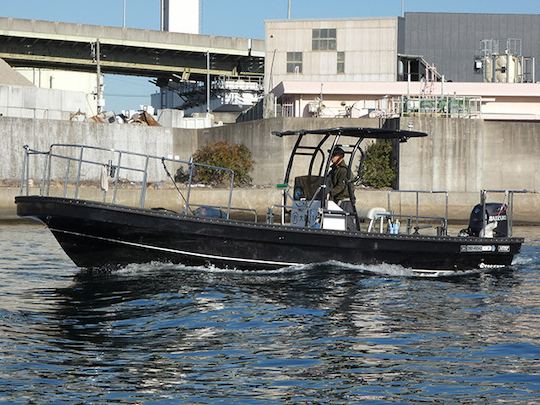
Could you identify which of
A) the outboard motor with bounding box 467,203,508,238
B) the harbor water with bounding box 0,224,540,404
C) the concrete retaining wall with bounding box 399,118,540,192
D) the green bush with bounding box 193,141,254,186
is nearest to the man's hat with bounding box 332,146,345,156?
the harbor water with bounding box 0,224,540,404

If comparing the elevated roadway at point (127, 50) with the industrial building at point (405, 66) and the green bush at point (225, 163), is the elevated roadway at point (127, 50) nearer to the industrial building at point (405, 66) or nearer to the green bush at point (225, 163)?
the industrial building at point (405, 66)

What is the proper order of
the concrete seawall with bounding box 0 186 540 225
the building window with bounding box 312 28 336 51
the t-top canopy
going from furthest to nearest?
1. the building window with bounding box 312 28 336 51
2. the concrete seawall with bounding box 0 186 540 225
3. the t-top canopy

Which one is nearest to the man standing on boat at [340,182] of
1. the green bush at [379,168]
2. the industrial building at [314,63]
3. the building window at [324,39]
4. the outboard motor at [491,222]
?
the outboard motor at [491,222]

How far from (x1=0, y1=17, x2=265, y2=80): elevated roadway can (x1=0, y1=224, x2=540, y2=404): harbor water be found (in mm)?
43428

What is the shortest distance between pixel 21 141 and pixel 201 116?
15035 millimetres

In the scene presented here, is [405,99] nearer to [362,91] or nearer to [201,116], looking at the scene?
[362,91]

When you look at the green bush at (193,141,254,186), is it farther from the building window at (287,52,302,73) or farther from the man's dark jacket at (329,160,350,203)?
the man's dark jacket at (329,160,350,203)

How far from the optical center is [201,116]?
5381 centimetres

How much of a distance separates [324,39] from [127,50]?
21000 mm

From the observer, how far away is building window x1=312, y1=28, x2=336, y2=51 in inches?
1907

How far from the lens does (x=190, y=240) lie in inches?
721

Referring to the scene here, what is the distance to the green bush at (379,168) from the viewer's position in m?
39.2

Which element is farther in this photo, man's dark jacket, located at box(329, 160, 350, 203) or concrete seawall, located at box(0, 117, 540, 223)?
concrete seawall, located at box(0, 117, 540, 223)

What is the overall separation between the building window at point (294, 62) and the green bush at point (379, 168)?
10611 millimetres
